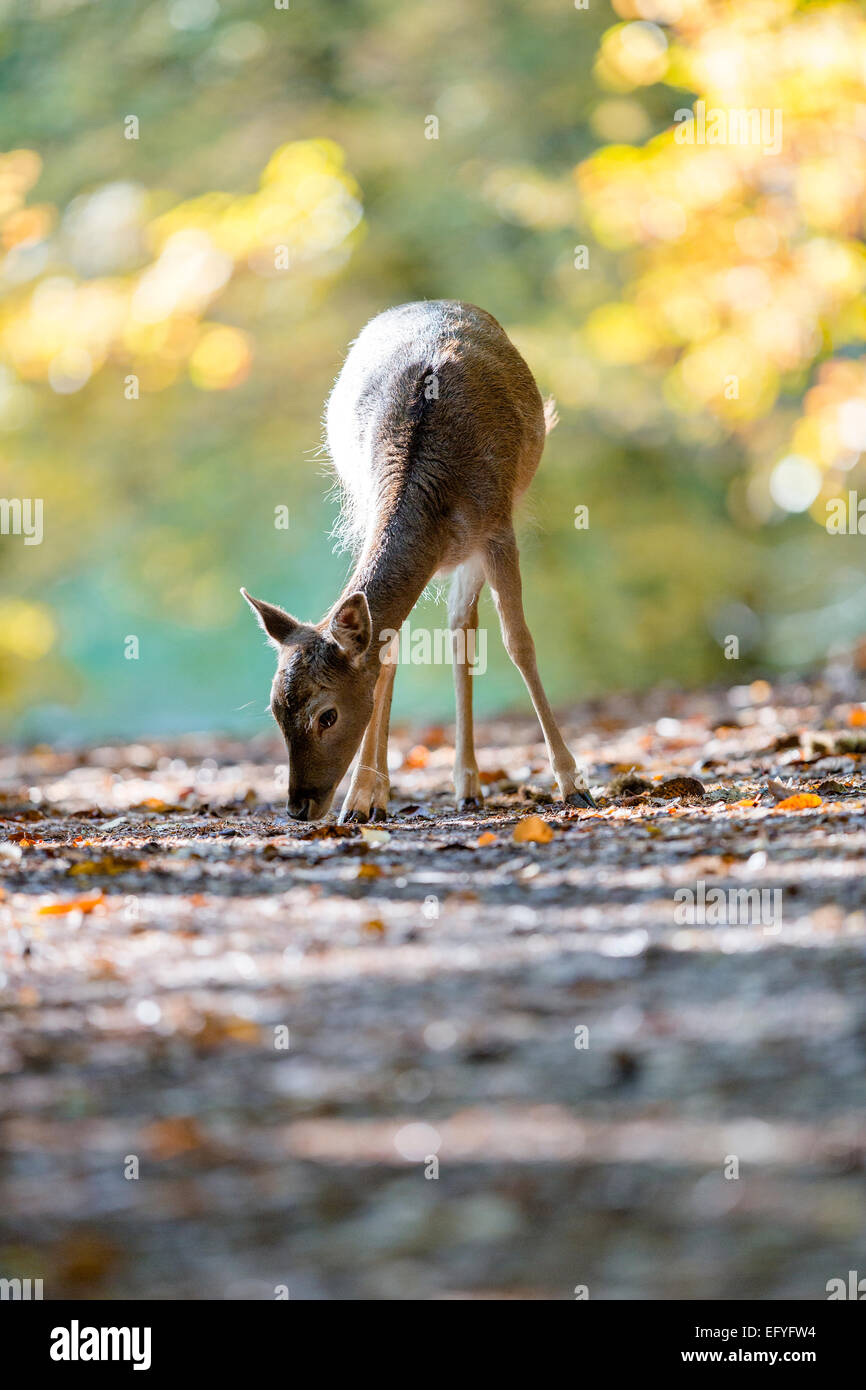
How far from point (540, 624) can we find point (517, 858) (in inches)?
667

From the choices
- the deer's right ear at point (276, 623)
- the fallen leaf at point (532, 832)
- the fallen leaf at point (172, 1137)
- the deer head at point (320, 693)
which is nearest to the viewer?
the fallen leaf at point (172, 1137)

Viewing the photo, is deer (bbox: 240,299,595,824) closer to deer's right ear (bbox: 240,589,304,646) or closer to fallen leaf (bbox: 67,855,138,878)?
deer's right ear (bbox: 240,589,304,646)

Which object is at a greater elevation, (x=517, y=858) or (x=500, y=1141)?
(x=517, y=858)

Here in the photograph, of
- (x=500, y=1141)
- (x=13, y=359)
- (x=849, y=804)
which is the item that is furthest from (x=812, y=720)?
(x=13, y=359)

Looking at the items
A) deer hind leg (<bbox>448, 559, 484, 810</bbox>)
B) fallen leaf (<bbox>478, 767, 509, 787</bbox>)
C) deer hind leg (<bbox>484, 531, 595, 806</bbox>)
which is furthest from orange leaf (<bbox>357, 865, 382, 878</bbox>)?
fallen leaf (<bbox>478, 767, 509, 787</bbox>)

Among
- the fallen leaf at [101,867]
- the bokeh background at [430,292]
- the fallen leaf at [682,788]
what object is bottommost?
the fallen leaf at [101,867]

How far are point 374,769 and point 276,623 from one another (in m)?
0.78

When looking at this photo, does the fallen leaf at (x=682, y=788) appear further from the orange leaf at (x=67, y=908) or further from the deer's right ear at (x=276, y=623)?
the orange leaf at (x=67, y=908)

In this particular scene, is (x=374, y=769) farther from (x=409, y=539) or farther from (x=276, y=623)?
(x=409, y=539)

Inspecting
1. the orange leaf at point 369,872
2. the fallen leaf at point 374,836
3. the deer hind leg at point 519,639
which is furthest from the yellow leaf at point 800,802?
the orange leaf at point 369,872

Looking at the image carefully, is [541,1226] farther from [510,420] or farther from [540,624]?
[540,624]

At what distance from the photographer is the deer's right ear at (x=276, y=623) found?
21.8 feet

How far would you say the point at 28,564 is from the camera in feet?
67.5

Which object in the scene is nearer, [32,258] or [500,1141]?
[500,1141]
